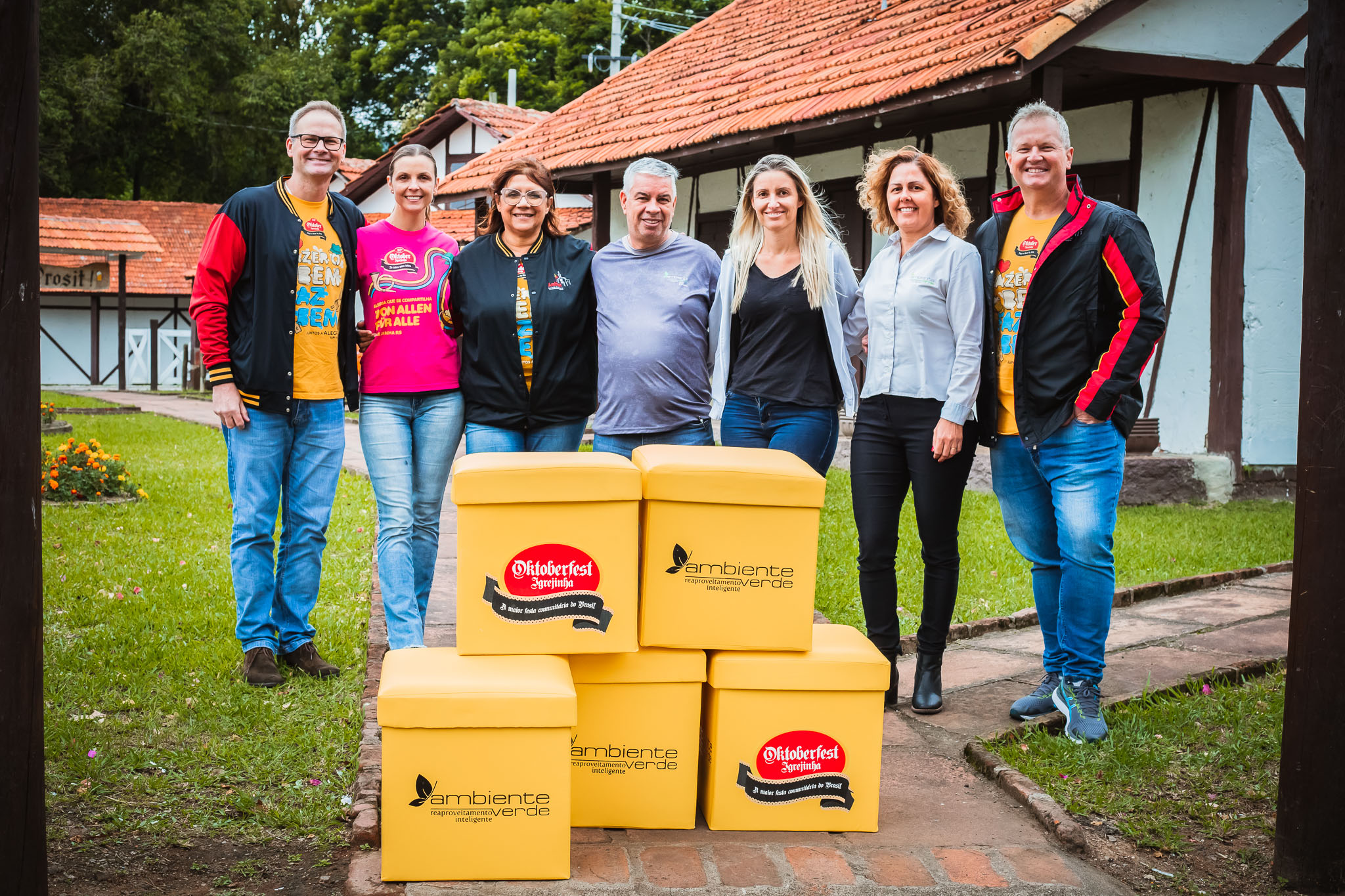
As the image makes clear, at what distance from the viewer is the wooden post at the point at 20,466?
105 inches

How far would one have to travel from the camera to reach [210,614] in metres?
5.63

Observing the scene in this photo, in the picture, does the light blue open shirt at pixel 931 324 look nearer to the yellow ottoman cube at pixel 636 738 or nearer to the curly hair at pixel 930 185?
the curly hair at pixel 930 185

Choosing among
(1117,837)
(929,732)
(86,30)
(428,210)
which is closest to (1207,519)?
(929,732)

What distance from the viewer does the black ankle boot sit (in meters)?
4.51

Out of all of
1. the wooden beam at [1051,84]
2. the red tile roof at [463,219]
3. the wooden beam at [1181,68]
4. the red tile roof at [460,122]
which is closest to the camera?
the wooden beam at [1051,84]

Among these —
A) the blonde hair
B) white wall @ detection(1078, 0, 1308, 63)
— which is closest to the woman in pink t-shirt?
the blonde hair

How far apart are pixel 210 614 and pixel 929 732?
3413 mm

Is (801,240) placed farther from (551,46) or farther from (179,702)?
(551,46)

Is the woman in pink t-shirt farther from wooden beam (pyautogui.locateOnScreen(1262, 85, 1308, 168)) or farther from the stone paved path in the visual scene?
wooden beam (pyautogui.locateOnScreen(1262, 85, 1308, 168))

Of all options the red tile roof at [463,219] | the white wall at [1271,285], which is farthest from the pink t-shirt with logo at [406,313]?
the red tile roof at [463,219]

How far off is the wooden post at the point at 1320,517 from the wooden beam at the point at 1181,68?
537 cm

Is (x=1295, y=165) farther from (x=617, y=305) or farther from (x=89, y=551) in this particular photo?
(x=89, y=551)

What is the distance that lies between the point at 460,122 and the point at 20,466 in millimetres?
25058

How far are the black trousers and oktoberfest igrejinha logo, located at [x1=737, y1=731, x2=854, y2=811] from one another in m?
0.86
